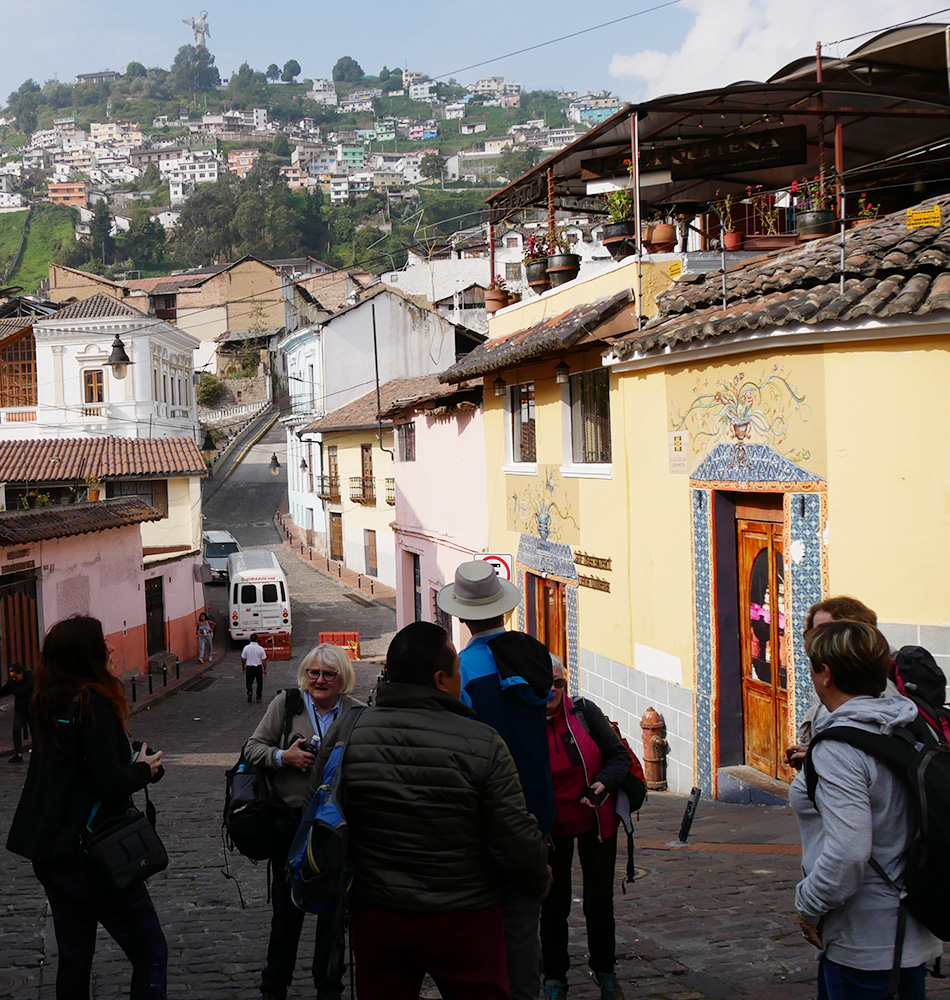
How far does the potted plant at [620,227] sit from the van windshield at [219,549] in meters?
29.3

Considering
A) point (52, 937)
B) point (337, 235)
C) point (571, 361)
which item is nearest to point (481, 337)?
point (571, 361)

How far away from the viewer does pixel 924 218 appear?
884cm

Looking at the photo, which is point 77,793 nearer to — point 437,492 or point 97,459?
point 437,492

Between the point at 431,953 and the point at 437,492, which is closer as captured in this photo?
the point at 431,953

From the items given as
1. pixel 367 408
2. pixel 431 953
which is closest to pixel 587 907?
pixel 431 953

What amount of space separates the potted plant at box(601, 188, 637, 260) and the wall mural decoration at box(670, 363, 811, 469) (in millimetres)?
2529

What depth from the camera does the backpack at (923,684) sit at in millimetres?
4270

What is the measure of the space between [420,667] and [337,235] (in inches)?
5197

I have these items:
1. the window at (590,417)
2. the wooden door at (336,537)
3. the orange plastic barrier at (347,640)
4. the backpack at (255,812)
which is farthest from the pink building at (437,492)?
the wooden door at (336,537)

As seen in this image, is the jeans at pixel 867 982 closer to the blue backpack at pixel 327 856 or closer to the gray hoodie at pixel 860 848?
the gray hoodie at pixel 860 848

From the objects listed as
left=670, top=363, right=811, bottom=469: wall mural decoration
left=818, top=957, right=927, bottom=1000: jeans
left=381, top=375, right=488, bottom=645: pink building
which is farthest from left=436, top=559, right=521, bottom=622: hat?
left=381, top=375, right=488, bottom=645: pink building

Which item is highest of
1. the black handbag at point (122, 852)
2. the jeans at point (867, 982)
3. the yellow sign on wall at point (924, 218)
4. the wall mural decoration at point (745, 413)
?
the yellow sign on wall at point (924, 218)

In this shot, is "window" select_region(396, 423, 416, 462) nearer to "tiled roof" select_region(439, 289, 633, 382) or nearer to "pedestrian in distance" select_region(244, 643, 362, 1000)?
"tiled roof" select_region(439, 289, 633, 382)

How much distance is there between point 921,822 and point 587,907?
2.13 metres
